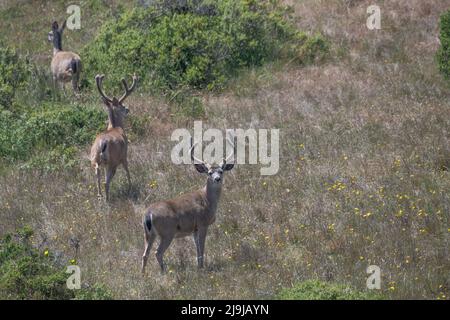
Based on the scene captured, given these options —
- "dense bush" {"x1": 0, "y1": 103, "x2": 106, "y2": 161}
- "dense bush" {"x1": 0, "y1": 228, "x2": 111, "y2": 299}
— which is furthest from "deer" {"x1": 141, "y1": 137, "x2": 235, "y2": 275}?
"dense bush" {"x1": 0, "y1": 103, "x2": 106, "y2": 161}

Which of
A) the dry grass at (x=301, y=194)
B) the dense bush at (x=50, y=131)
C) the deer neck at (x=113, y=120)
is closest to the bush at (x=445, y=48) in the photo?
the dry grass at (x=301, y=194)

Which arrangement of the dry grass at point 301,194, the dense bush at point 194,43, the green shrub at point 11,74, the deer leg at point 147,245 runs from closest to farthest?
the dry grass at point 301,194 < the deer leg at point 147,245 < the green shrub at point 11,74 < the dense bush at point 194,43

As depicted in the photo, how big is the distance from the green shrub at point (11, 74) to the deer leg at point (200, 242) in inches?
310

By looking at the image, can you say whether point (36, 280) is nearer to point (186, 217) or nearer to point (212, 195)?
point (186, 217)

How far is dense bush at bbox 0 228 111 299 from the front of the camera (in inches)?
449

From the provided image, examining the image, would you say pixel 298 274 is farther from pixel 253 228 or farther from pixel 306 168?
pixel 306 168

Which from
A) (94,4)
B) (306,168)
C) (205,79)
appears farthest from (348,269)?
(94,4)

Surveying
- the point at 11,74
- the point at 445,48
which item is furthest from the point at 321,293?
the point at 11,74

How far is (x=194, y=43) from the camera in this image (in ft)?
65.7

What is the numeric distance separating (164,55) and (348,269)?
9184 mm

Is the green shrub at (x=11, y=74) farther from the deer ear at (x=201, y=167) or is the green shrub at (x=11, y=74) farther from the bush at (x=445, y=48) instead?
the bush at (x=445, y=48)

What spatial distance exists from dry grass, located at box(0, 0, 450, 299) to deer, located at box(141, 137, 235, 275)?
0.34 metres

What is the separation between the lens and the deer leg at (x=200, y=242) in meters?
12.3

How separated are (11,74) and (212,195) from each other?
8880mm
